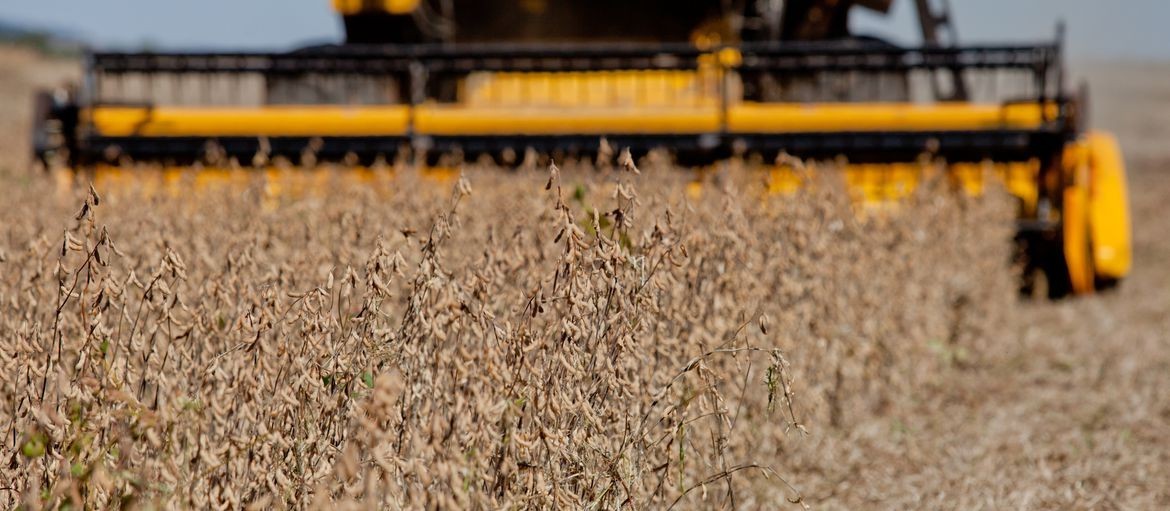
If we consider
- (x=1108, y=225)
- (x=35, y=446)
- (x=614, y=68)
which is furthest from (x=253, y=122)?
(x=35, y=446)

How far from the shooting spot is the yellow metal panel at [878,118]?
6617mm

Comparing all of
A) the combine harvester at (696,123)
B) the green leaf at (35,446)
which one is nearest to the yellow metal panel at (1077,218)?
the combine harvester at (696,123)

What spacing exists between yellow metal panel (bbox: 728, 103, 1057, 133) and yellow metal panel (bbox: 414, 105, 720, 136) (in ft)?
0.73

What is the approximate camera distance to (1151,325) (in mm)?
→ 6395

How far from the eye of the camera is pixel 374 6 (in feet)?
25.5

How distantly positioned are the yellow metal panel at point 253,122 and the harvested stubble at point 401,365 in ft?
8.60

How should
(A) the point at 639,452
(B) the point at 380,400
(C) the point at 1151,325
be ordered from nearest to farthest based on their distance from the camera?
1. (B) the point at 380,400
2. (A) the point at 639,452
3. (C) the point at 1151,325

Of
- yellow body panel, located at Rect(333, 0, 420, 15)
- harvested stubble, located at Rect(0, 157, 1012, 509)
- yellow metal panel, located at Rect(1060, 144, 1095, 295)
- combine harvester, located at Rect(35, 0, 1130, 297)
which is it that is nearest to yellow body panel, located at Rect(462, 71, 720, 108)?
combine harvester, located at Rect(35, 0, 1130, 297)

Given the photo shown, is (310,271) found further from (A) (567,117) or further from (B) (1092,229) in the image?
(B) (1092,229)

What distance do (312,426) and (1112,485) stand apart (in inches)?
97.4

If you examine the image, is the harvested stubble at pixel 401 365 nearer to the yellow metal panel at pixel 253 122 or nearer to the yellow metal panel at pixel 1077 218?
the yellow metal panel at pixel 253 122

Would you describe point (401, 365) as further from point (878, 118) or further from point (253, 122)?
point (878, 118)

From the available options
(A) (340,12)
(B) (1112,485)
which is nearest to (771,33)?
(A) (340,12)

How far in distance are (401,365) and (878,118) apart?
4898mm
